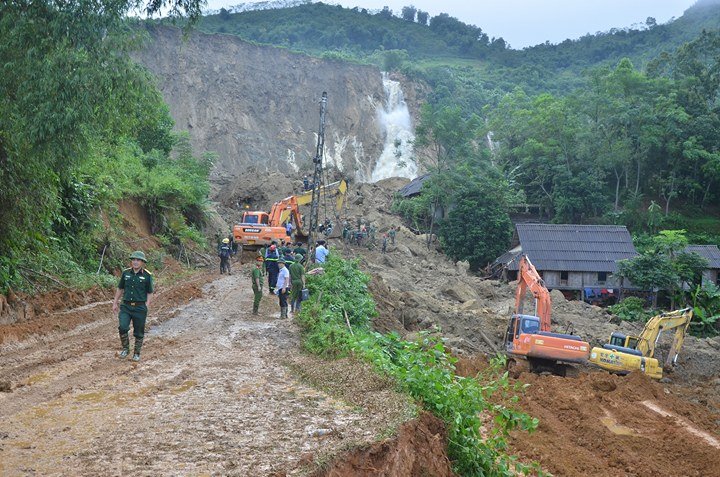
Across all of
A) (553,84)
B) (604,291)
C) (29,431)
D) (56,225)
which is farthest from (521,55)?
(29,431)

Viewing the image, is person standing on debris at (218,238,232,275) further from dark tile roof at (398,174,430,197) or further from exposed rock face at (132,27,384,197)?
exposed rock face at (132,27,384,197)

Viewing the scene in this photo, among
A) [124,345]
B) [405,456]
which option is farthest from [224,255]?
[405,456]

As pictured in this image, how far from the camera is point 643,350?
25.5m

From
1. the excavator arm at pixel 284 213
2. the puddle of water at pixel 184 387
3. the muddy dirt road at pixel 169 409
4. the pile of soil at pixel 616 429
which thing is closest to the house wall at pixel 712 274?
the excavator arm at pixel 284 213

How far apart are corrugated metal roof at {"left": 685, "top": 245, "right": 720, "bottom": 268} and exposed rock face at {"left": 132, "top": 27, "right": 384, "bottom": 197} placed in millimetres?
32964

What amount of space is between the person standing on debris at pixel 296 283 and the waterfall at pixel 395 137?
204 feet

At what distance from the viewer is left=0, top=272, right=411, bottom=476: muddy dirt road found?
22.0ft

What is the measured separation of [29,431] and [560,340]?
17.1 meters

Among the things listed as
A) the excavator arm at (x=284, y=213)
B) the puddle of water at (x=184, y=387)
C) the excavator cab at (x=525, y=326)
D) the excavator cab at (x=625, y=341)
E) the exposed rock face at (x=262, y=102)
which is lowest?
the excavator cab at (x=625, y=341)

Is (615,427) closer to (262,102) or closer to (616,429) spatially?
(616,429)

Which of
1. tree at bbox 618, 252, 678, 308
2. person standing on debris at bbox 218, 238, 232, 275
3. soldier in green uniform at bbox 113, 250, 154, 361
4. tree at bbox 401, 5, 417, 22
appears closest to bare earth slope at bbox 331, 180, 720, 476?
tree at bbox 618, 252, 678, 308

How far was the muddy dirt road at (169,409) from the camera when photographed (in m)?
6.70

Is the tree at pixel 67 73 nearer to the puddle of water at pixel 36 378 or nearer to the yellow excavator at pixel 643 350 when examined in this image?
the puddle of water at pixel 36 378

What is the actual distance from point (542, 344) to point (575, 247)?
23.6 m
